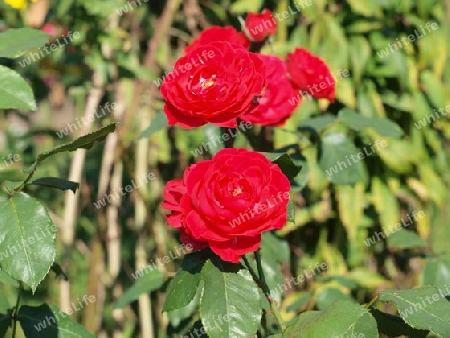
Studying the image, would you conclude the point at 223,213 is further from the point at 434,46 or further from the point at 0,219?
the point at 434,46

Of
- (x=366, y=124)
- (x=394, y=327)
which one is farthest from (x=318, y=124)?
(x=394, y=327)

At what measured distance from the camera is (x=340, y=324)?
29.9 inches

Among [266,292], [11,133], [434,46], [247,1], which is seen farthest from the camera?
[11,133]

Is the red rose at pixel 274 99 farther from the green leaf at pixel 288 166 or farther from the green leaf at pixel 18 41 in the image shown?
the green leaf at pixel 18 41

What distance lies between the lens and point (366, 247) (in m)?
2.25

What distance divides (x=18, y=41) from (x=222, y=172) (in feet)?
1.22

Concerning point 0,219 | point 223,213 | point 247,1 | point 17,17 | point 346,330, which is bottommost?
point 346,330

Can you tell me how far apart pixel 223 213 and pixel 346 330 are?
20 centimetres

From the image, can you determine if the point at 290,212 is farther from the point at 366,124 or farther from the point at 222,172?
the point at 366,124

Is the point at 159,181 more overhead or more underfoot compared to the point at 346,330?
more overhead

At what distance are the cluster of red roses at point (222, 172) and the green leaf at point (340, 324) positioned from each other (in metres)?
0.12

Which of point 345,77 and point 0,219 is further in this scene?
point 345,77

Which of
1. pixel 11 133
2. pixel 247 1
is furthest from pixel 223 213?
pixel 11 133

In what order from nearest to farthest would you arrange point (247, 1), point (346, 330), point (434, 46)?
point (346, 330) < point (247, 1) < point (434, 46)
